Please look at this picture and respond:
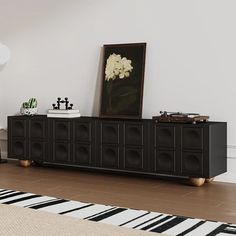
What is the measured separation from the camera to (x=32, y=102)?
530 cm

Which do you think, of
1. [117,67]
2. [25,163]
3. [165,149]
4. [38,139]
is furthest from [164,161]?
[25,163]

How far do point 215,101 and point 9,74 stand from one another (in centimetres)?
251

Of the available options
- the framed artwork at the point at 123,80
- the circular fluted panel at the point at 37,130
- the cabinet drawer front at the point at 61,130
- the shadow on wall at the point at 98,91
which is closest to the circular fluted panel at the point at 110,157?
the framed artwork at the point at 123,80

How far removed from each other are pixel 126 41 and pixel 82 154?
1.18 metres

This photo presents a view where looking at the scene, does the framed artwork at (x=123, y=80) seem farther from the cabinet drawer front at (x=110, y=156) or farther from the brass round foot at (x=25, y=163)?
the brass round foot at (x=25, y=163)

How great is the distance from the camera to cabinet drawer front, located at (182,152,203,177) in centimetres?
411

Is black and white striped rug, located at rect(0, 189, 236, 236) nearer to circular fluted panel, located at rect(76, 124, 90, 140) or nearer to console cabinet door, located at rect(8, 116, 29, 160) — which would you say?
circular fluted panel, located at rect(76, 124, 90, 140)

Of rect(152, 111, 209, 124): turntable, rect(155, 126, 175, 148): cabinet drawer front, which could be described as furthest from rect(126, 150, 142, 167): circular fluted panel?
rect(152, 111, 209, 124): turntable

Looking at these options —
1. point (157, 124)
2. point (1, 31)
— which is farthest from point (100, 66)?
point (1, 31)

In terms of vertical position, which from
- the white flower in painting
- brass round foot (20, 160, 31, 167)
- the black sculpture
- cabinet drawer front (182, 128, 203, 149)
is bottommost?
brass round foot (20, 160, 31, 167)

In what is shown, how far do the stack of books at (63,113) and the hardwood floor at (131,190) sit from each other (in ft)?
1.81

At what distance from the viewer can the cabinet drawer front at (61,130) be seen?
16.0ft

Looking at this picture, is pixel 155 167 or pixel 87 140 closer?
pixel 155 167

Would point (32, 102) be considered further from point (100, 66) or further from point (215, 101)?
point (215, 101)
